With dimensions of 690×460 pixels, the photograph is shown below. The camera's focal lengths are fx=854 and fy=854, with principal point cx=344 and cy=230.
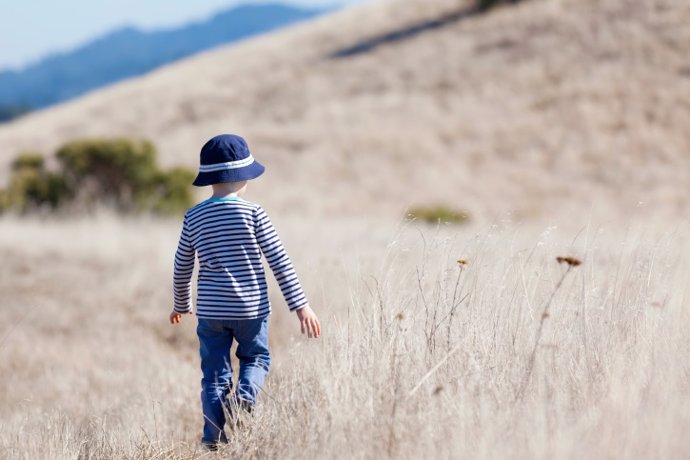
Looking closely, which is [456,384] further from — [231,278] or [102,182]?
[102,182]

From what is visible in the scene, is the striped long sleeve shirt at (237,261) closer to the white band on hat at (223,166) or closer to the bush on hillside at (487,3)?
the white band on hat at (223,166)

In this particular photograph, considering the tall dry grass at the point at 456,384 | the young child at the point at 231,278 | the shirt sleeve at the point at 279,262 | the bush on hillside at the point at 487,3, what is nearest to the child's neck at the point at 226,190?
the young child at the point at 231,278

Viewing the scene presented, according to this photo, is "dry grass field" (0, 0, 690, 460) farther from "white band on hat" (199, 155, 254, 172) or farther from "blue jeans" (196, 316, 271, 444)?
"white band on hat" (199, 155, 254, 172)

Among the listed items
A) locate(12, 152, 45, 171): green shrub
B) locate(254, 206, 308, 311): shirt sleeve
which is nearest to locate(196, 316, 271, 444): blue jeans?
locate(254, 206, 308, 311): shirt sleeve

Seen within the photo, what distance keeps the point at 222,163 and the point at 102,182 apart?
14.3m

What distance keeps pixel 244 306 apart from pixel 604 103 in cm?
2910

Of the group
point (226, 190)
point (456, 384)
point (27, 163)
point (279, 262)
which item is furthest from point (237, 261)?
point (27, 163)

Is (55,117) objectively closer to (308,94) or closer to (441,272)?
(308,94)

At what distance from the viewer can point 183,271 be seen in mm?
4289

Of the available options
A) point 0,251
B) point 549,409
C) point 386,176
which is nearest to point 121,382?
point 549,409

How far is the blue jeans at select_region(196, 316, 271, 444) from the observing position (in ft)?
13.5

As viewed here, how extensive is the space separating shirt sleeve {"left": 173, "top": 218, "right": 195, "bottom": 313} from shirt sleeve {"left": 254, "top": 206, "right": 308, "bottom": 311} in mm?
400

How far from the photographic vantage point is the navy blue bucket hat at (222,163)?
408cm

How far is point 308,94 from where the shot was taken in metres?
35.9
